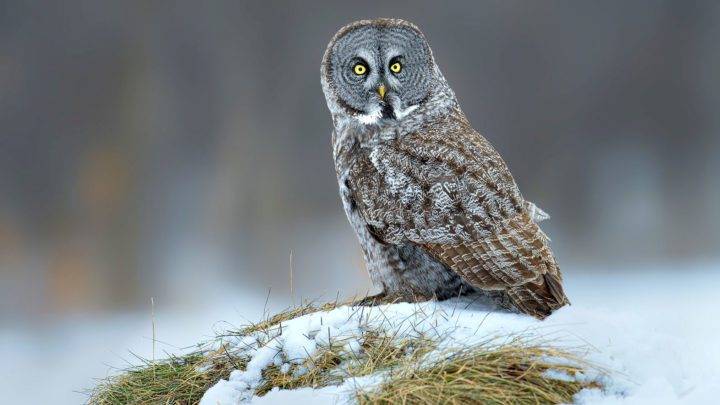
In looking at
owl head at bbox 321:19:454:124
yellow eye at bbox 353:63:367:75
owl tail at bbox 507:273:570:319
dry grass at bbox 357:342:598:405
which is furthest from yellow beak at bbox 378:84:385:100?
dry grass at bbox 357:342:598:405

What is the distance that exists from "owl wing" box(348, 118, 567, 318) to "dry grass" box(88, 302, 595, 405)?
424 mm

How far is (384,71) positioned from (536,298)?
5.07 ft

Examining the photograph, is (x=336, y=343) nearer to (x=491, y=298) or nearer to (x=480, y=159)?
(x=491, y=298)

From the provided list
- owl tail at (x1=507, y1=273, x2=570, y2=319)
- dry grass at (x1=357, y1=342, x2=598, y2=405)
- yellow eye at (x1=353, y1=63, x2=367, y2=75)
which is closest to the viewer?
dry grass at (x1=357, y1=342, x2=598, y2=405)

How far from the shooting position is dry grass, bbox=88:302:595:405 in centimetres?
301

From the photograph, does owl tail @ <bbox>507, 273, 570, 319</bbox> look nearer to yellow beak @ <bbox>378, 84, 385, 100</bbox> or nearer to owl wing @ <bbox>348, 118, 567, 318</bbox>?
owl wing @ <bbox>348, 118, 567, 318</bbox>

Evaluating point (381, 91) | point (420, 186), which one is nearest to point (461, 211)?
point (420, 186)

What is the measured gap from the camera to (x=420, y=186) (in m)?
3.86

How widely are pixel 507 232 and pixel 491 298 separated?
36cm

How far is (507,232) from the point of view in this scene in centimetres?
369

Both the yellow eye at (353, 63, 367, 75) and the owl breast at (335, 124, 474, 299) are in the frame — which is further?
the yellow eye at (353, 63, 367, 75)

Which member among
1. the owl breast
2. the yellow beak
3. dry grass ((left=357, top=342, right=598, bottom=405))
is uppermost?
the yellow beak

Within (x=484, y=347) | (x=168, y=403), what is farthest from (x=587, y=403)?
(x=168, y=403)

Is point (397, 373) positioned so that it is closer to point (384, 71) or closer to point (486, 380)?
point (486, 380)
